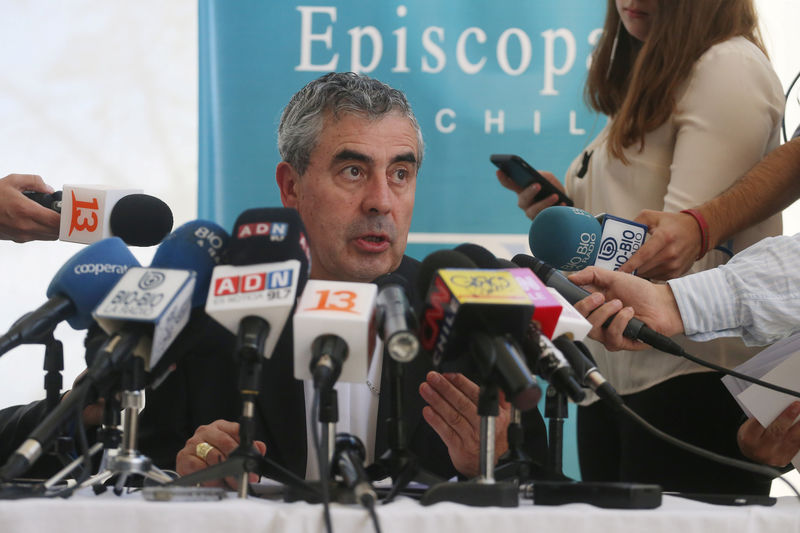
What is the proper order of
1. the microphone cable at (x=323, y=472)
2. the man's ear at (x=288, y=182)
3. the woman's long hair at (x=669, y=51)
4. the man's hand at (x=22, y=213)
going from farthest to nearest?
the man's ear at (x=288, y=182) < the woman's long hair at (x=669, y=51) < the man's hand at (x=22, y=213) < the microphone cable at (x=323, y=472)

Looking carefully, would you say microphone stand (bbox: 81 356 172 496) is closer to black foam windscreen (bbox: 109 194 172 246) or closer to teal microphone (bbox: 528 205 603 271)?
black foam windscreen (bbox: 109 194 172 246)

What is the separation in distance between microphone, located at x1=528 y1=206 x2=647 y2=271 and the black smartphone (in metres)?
0.46

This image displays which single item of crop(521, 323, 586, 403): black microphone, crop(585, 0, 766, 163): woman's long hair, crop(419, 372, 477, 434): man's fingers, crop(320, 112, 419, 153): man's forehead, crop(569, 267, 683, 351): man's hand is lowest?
crop(419, 372, 477, 434): man's fingers

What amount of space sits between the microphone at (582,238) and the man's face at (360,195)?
448 mm

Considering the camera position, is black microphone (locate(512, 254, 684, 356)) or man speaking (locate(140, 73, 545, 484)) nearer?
black microphone (locate(512, 254, 684, 356))

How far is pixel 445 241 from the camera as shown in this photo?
10.1ft

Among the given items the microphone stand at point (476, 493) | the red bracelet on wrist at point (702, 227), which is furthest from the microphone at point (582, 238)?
the microphone stand at point (476, 493)

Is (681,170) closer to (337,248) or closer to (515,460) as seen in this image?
(337,248)

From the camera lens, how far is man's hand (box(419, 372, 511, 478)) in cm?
160

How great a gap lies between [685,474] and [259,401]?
1036 mm

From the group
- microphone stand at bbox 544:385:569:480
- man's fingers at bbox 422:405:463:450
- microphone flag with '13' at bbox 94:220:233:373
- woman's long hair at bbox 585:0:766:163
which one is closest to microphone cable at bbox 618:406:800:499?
microphone stand at bbox 544:385:569:480

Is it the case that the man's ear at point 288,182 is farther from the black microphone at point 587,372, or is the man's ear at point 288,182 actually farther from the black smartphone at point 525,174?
the black microphone at point 587,372

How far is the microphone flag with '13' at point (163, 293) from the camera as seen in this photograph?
3.61ft

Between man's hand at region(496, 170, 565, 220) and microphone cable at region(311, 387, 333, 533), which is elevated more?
man's hand at region(496, 170, 565, 220)
